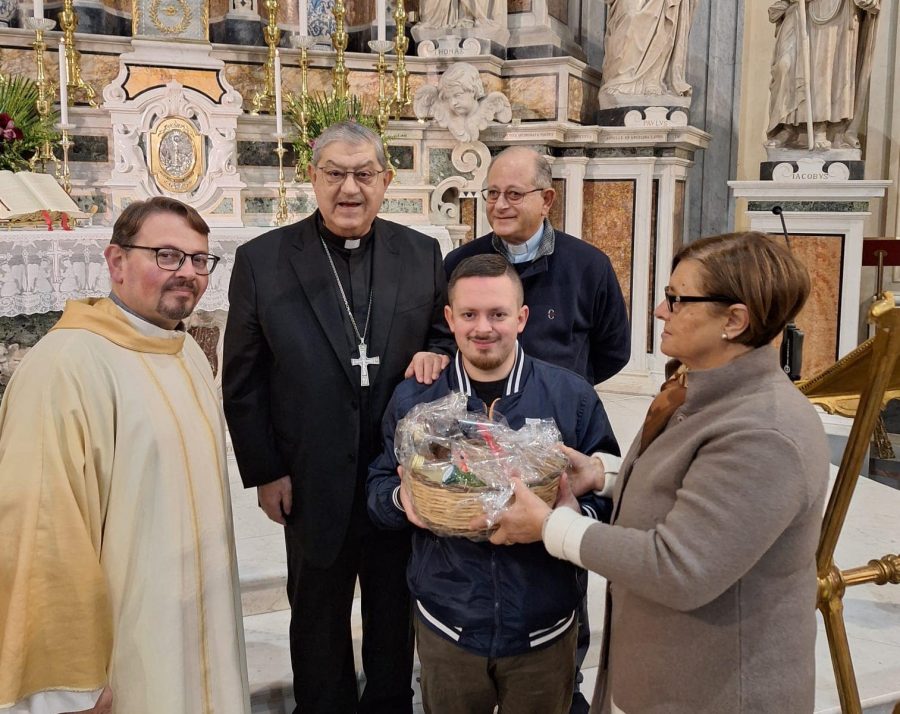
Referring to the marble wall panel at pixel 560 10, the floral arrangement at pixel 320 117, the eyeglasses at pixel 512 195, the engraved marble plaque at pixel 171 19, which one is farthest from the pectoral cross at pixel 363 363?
the marble wall panel at pixel 560 10

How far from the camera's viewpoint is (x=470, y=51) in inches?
268

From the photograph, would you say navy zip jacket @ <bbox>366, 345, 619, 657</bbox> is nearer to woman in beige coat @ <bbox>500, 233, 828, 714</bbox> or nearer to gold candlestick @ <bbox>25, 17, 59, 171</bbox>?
woman in beige coat @ <bbox>500, 233, 828, 714</bbox>

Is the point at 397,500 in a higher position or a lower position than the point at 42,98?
lower

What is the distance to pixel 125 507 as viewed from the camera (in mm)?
1897

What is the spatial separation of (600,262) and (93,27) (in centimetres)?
466

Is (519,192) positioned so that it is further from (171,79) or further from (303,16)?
(171,79)

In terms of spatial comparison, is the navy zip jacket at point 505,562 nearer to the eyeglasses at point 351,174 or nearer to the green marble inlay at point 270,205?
the eyeglasses at point 351,174

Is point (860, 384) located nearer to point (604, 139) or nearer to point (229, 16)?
point (604, 139)

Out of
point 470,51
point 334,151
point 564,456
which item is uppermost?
point 470,51

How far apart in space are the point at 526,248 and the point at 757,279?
1.38 metres

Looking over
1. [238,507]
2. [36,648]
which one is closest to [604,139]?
[238,507]

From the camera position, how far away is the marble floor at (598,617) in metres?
3.10

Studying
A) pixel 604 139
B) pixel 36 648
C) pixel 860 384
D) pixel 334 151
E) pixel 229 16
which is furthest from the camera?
pixel 604 139

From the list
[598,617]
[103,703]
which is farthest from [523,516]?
[598,617]
